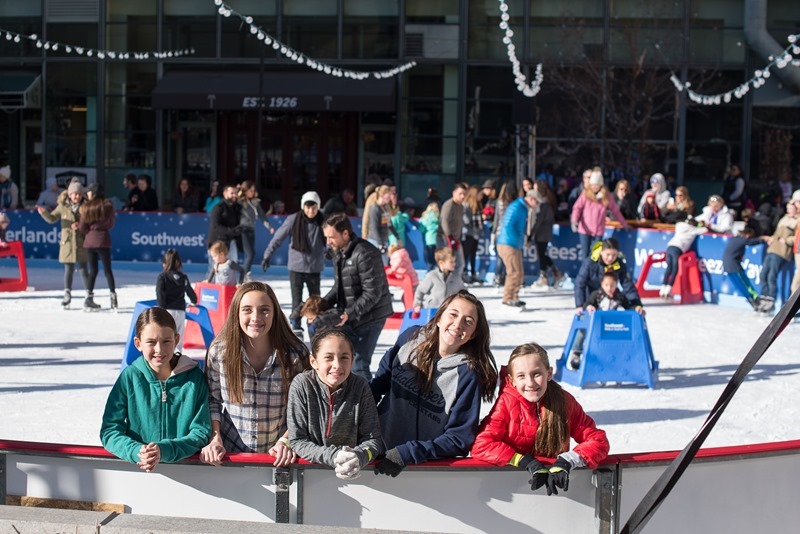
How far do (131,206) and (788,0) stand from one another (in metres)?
14.9

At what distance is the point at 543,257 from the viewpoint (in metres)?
16.7

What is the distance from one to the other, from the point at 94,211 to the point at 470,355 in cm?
911

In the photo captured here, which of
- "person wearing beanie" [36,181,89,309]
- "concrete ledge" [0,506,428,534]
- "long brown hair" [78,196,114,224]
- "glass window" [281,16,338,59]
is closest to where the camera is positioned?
"concrete ledge" [0,506,428,534]

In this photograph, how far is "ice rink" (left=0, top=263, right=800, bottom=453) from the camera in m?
8.22

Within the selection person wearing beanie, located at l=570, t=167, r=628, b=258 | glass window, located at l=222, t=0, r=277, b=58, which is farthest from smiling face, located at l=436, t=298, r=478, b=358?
glass window, located at l=222, t=0, r=277, b=58

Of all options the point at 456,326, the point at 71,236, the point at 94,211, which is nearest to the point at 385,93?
the point at 71,236

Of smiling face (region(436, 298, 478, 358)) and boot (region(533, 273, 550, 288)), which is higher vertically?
smiling face (region(436, 298, 478, 358))

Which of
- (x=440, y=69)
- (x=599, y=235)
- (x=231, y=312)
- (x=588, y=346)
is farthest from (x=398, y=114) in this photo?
(x=231, y=312)

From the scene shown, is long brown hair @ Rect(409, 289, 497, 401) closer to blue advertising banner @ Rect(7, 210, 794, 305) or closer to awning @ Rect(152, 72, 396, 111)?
blue advertising banner @ Rect(7, 210, 794, 305)

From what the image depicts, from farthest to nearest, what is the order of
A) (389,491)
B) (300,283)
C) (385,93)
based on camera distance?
(385,93)
(300,283)
(389,491)

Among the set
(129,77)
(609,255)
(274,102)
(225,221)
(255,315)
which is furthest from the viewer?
(129,77)

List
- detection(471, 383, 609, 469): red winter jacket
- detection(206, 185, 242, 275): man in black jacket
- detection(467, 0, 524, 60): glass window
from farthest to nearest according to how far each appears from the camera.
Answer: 1. detection(467, 0, 524, 60): glass window
2. detection(206, 185, 242, 275): man in black jacket
3. detection(471, 383, 609, 469): red winter jacket

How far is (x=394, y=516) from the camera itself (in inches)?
166

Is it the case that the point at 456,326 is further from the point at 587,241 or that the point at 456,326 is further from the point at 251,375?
the point at 587,241
